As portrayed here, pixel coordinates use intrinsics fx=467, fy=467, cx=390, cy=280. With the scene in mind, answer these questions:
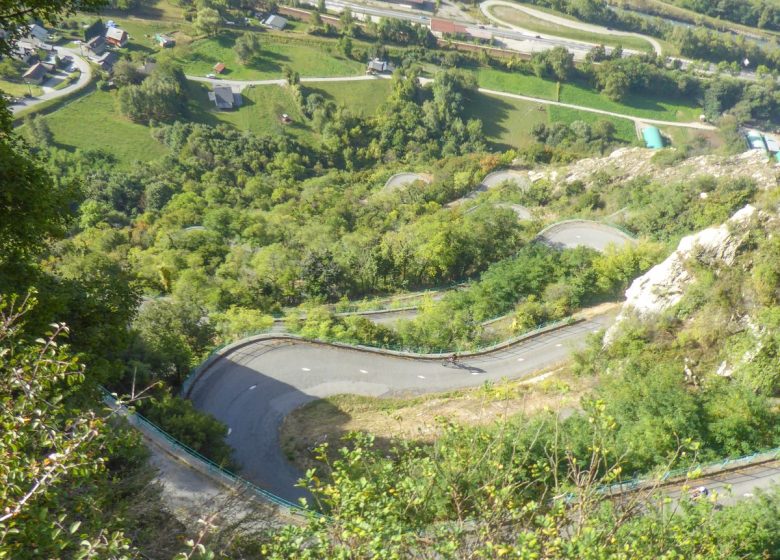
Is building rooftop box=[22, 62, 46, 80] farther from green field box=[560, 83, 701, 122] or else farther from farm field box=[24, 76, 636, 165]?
green field box=[560, 83, 701, 122]

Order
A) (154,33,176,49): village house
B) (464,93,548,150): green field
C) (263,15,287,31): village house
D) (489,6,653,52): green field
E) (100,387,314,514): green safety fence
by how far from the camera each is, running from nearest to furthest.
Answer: (100,387,314,514): green safety fence, (154,33,176,49): village house, (464,93,548,150): green field, (263,15,287,31): village house, (489,6,653,52): green field

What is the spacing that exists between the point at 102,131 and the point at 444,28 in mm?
68229

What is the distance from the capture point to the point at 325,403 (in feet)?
76.7

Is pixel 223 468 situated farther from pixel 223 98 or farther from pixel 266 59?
pixel 266 59

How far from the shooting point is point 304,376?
24438mm

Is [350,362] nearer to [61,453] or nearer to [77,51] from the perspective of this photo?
[61,453]

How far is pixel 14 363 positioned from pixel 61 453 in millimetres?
1571

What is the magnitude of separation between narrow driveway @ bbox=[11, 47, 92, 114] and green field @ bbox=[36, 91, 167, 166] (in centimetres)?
250

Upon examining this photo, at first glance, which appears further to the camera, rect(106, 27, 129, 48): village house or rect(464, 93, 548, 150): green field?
rect(464, 93, 548, 150): green field

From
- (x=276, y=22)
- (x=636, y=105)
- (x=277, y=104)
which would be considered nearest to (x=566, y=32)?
(x=636, y=105)

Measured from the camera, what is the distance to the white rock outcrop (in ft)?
68.8

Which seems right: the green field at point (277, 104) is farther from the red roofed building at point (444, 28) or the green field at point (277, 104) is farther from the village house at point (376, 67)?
the red roofed building at point (444, 28)

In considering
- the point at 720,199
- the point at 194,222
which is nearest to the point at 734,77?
the point at 720,199

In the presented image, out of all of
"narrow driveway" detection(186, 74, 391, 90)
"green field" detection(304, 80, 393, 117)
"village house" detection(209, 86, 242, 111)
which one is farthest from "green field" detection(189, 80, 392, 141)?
"narrow driveway" detection(186, 74, 391, 90)
